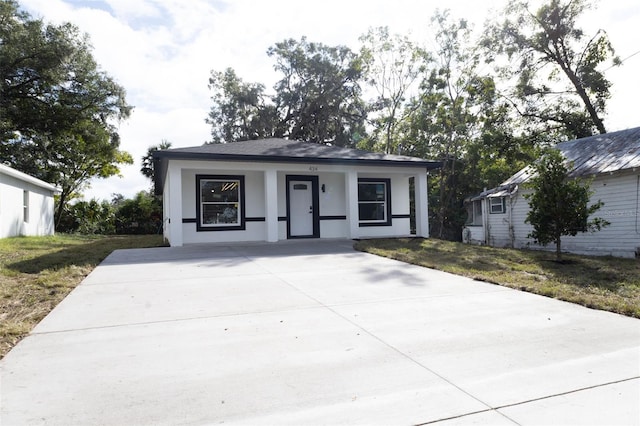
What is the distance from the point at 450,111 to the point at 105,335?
22.8m

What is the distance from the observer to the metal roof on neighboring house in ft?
39.4

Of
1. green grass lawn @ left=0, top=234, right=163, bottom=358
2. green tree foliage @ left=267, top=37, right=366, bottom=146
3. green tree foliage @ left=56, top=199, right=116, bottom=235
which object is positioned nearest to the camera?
green grass lawn @ left=0, top=234, right=163, bottom=358

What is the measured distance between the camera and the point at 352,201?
42.1 feet

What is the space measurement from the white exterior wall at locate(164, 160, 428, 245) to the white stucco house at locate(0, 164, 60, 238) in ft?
21.3

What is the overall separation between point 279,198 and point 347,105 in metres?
17.4

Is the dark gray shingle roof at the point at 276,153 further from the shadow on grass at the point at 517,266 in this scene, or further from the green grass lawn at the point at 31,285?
the green grass lawn at the point at 31,285

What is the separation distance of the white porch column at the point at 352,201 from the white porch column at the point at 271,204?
8.01 ft

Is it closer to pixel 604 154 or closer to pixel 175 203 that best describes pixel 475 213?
pixel 604 154

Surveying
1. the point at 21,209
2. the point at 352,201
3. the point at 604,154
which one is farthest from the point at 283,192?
the point at 21,209

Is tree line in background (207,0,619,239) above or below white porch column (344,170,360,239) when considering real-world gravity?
above

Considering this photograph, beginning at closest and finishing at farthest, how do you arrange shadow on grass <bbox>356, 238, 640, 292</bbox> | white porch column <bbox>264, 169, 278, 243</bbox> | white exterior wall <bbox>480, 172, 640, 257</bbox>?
shadow on grass <bbox>356, 238, 640, 292</bbox>, white exterior wall <bbox>480, 172, 640, 257</bbox>, white porch column <bbox>264, 169, 278, 243</bbox>

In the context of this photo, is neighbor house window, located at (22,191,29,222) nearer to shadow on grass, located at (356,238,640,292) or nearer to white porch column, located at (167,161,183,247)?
white porch column, located at (167,161,183,247)

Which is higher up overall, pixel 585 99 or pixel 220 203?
pixel 585 99

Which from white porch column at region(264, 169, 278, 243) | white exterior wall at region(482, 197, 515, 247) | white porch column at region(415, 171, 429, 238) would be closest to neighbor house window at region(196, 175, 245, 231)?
white porch column at region(264, 169, 278, 243)
